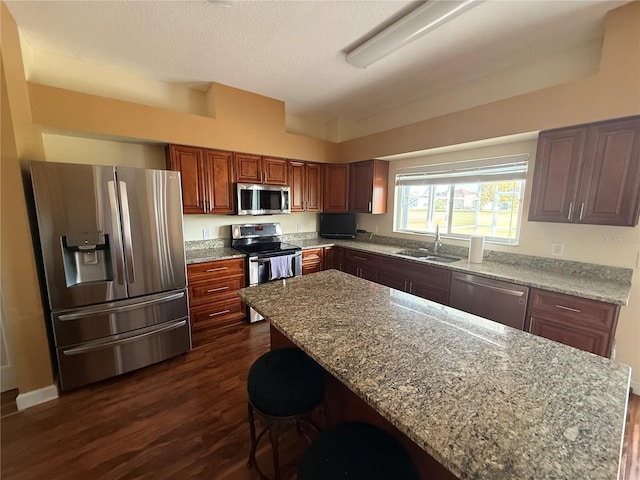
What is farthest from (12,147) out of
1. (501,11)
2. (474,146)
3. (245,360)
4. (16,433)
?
(474,146)

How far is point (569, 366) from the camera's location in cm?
99

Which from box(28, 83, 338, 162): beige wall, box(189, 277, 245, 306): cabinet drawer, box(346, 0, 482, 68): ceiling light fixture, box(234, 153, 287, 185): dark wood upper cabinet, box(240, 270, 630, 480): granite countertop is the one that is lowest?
box(189, 277, 245, 306): cabinet drawer

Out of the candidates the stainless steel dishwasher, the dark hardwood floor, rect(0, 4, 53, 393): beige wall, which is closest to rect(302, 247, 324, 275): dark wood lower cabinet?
the dark hardwood floor

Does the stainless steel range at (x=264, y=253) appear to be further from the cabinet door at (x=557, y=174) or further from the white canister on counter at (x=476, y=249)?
the cabinet door at (x=557, y=174)

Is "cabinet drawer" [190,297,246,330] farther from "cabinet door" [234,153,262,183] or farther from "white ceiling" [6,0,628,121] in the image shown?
"white ceiling" [6,0,628,121]

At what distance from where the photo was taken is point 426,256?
3297mm

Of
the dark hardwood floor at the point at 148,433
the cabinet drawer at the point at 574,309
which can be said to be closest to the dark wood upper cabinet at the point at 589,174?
the cabinet drawer at the point at 574,309

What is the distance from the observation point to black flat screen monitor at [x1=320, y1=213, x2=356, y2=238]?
172 inches

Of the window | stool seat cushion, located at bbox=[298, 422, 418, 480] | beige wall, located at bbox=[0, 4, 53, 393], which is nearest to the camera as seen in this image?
stool seat cushion, located at bbox=[298, 422, 418, 480]

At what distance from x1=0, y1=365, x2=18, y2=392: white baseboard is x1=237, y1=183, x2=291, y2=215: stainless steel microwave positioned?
2.43 meters

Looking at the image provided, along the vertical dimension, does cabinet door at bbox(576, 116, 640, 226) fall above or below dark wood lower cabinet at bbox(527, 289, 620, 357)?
above

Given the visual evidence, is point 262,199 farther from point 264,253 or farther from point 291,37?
point 291,37

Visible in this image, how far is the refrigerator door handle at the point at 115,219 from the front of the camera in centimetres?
208

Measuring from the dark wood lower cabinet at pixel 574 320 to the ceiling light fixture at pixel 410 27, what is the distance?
2176 mm
